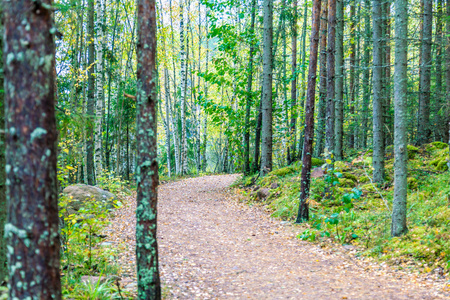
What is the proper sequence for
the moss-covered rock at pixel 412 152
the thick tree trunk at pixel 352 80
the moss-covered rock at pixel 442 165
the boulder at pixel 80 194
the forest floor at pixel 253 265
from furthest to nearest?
the thick tree trunk at pixel 352 80 → the moss-covered rock at pixel 412 152 → the moss-covered rock at pixel 442 165 → the boulder at pixel 80 194 → the forest floor at pixel 253 265

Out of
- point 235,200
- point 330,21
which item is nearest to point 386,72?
point 330,21

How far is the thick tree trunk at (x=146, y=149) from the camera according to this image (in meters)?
3.89

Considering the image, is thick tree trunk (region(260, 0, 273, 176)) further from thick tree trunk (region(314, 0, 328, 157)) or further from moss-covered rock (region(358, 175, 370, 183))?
moss-covered rock (region(358, 175, 370, 183))

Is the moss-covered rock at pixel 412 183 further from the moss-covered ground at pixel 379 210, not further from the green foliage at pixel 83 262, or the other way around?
the green foliage at pixel 83 262

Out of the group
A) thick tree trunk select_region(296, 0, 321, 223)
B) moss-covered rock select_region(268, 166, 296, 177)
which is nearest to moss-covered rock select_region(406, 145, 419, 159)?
moss-covered rock select_region(268, 166, 296, 177)

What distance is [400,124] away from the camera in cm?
662

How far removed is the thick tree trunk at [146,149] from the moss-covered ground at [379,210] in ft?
13.9

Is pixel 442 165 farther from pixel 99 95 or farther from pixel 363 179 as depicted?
pixel 99 95

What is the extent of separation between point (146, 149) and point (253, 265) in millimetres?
3806

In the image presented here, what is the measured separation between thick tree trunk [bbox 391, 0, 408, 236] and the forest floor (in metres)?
1.14

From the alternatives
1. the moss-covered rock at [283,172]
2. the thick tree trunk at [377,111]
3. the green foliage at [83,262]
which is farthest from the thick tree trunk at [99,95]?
the thick tree trunk at [377,111]

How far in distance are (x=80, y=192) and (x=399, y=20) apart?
9048 mm

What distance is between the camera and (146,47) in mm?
3904

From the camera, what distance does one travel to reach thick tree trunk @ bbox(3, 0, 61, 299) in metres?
2.49
